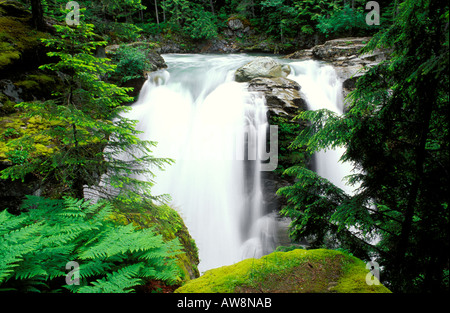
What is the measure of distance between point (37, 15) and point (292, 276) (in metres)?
9.25

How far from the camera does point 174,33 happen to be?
87.4 feet

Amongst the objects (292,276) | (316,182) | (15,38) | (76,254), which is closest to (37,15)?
(15,38)

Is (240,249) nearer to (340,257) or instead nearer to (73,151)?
(340,257)

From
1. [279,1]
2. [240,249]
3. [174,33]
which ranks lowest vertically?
[240,249]

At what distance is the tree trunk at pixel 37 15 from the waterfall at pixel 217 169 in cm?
489

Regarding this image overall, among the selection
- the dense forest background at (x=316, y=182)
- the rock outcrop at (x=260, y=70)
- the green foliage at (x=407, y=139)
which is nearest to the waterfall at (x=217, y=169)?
the rock outcrop at (x=260, y=70)

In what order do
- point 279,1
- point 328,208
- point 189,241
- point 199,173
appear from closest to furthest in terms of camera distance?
point 328,208, point 189,241, point 199,173, point 279,1

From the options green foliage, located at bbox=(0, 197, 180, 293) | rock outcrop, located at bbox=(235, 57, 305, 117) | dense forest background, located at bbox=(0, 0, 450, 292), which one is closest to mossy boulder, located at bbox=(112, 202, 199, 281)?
dense forest background, located at bbox=(0, 0, 450, 292)

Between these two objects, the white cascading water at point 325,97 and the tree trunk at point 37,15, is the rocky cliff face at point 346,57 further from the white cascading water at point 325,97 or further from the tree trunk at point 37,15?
the tree trunk at point 37,15

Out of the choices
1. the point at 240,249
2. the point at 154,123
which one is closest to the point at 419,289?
the point at 240,249

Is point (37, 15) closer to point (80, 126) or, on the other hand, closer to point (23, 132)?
point (23, 132)

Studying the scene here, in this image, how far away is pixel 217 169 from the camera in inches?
366
